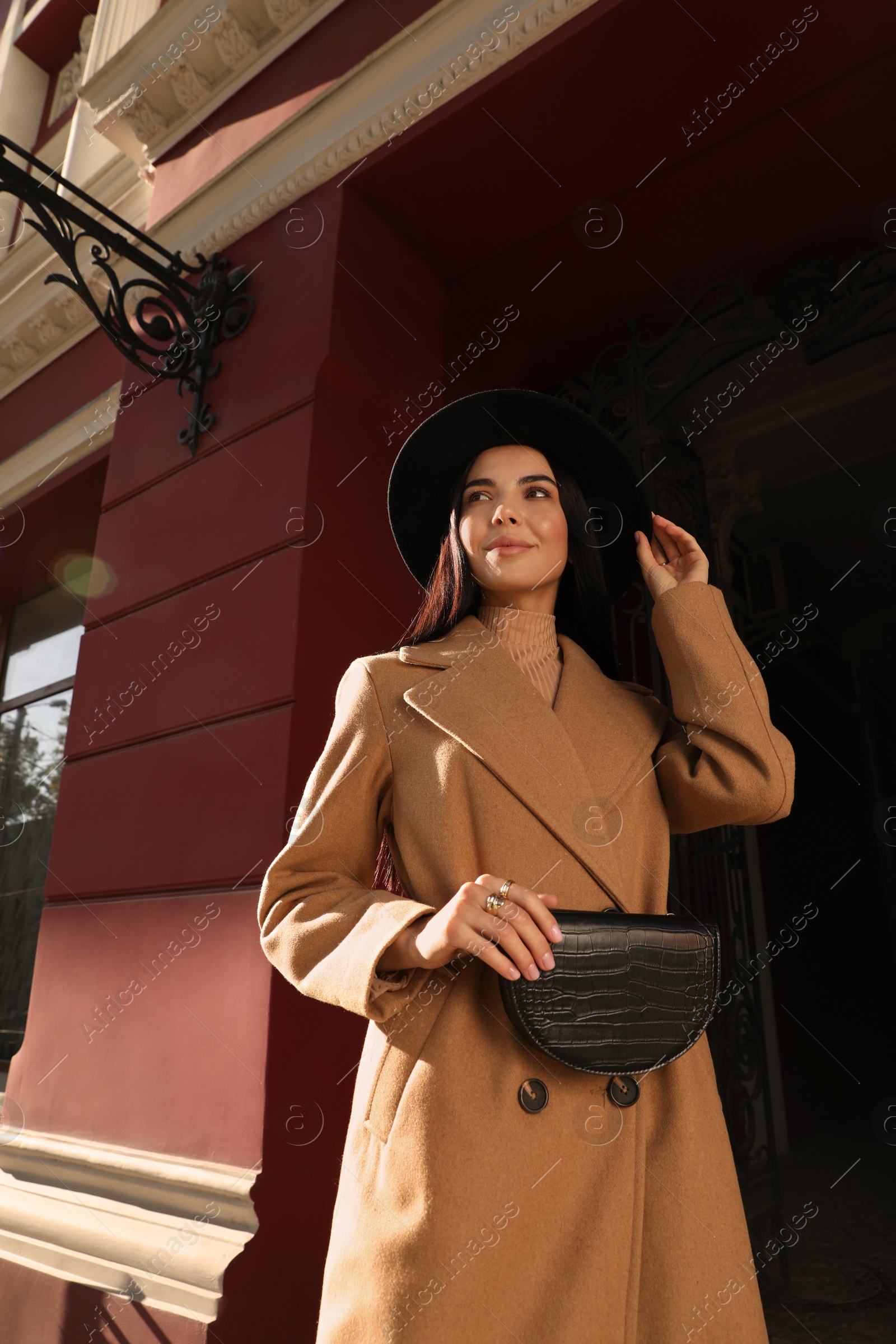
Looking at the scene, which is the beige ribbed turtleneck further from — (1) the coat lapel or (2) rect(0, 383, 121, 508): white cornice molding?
(2) rect(0, 383, 121, 508): white cornice molding

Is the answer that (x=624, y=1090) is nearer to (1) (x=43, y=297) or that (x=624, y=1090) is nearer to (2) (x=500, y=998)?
(2) (x=500, y=998)

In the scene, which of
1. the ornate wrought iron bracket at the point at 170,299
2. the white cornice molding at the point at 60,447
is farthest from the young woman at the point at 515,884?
the white cornice molding at the point at 60,447

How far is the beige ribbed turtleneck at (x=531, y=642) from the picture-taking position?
1.76 m

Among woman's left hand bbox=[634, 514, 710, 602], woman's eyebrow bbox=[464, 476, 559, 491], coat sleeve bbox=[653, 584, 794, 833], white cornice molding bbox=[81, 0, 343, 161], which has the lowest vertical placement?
coat sleeve bbox=[653, 584, 794, 833]

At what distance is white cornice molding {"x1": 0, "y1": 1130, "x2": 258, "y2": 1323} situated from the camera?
2.24m

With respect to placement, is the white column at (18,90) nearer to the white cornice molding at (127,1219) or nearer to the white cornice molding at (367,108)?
the white cornice molding at (367,108)

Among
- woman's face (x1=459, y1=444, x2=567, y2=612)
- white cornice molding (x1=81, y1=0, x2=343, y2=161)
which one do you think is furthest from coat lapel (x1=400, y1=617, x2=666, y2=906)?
white cornice molding (x1=81, y1=0, x2=343, y2=161)

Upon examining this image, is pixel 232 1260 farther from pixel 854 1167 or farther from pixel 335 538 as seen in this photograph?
pixel 854 1167

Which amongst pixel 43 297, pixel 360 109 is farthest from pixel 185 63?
pixel 43 297

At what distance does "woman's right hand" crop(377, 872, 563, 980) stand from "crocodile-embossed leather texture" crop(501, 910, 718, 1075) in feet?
0.13

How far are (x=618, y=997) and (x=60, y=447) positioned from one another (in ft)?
14.6

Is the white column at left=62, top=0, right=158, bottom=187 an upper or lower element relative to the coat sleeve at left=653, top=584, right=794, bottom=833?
upper

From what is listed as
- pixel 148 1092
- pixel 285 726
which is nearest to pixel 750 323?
pixel 285 726

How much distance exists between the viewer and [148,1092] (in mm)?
2654
